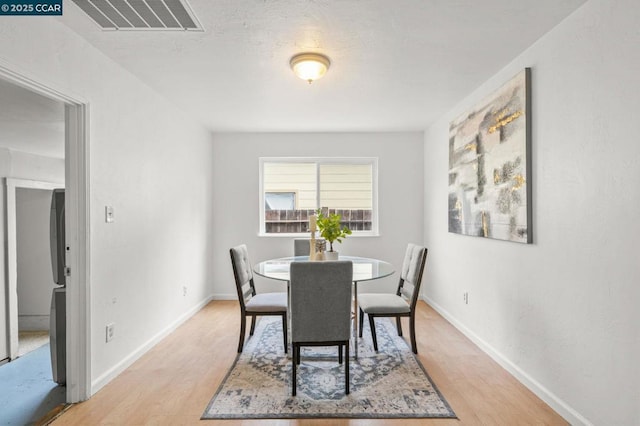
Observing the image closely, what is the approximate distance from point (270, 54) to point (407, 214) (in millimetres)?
3185

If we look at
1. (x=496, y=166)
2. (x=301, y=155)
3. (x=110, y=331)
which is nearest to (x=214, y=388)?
(x=110, y=331)

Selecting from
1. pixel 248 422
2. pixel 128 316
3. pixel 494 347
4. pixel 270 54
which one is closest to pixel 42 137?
pixel 128 316

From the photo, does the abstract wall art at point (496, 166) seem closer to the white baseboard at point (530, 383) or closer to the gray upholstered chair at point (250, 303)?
the white baseboard at point (530, 383)

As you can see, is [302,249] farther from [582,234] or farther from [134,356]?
[582,234]

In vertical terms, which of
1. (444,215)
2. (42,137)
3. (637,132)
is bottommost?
(444,215)

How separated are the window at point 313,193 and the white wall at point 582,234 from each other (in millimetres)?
2484

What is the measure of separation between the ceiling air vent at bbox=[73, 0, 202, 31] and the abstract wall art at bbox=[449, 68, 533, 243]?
7.36 ft

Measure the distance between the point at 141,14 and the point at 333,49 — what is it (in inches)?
47.7

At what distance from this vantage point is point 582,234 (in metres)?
2.06

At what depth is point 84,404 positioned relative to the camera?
2375 mm

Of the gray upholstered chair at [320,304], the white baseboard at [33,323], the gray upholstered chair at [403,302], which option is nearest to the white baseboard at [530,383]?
the gray upholstered chair at [403,302]

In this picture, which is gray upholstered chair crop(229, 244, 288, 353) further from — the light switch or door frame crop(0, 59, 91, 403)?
door frame crop(0, 59, 91, 403)

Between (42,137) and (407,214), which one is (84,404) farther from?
(407,214)

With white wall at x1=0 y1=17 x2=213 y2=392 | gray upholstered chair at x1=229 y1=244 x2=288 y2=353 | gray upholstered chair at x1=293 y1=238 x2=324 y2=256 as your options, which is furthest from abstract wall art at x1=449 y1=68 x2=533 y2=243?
white wall at x1=0 y1=17 x2=213 y2=392
